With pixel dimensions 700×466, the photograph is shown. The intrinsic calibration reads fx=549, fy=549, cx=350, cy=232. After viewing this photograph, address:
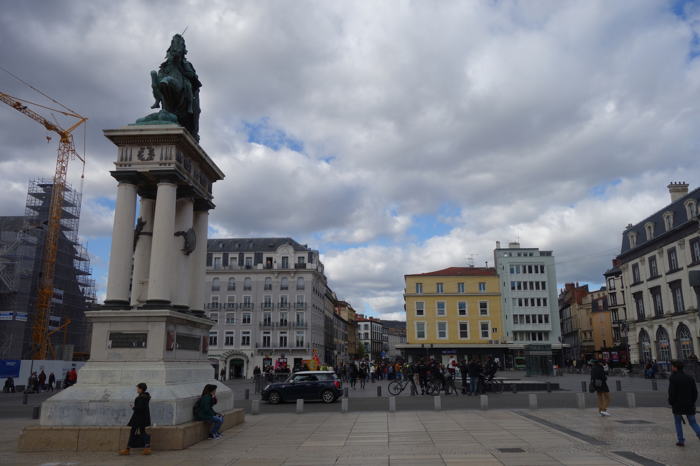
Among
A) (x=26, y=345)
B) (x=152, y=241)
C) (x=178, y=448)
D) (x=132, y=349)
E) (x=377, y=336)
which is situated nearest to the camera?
(x=178, y=448)

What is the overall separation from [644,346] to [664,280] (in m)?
8.59

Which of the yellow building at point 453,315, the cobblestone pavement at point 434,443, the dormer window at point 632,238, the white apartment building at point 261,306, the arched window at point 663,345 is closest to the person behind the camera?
the cobblestone pavement at point 434,443

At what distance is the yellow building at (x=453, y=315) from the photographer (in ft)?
230

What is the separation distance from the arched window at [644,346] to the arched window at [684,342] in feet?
20.2

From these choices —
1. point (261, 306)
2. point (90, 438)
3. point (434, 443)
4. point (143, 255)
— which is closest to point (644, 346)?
point (261, 306)

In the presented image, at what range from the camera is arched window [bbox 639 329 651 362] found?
5517cm

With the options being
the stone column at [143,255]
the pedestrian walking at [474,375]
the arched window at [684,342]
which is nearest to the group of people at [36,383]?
the pedestrian walking at [474,375]

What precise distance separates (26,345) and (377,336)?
5296 inches

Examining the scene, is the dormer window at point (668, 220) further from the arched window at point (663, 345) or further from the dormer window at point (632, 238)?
the arched window at point (663, 345)

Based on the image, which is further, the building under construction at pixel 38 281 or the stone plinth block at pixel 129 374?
the building under construction at pixel 38 281

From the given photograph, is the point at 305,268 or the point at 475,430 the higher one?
the point at 305,268

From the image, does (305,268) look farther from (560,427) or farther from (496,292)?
(560,427)

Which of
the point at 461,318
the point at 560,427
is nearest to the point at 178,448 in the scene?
the point at 560,427

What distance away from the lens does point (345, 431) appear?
48.4 ft
